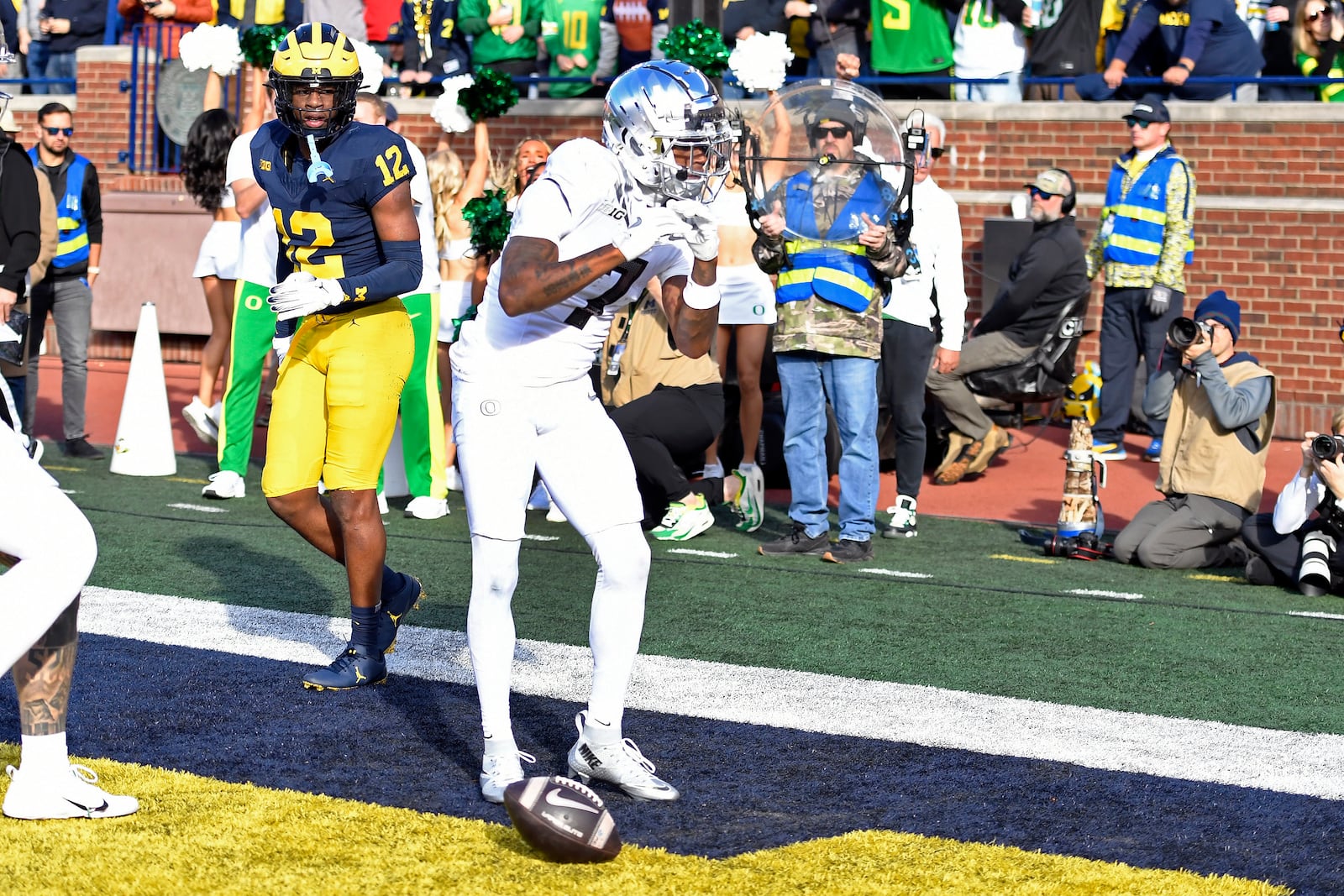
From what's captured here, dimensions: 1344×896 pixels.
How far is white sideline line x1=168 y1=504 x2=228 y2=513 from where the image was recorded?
9.44 meters

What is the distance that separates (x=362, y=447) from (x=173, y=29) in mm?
12634

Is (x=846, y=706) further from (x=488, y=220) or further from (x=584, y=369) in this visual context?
(x=488, y=220)

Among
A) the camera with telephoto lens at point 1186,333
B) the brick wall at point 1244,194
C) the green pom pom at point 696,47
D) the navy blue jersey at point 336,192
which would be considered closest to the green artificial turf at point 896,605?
the camera with telephoto lens at point 1186,333

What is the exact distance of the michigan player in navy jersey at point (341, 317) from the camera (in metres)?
5.84

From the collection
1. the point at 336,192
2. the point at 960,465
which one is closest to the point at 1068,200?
the point at 960,465

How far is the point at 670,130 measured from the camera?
447 cm

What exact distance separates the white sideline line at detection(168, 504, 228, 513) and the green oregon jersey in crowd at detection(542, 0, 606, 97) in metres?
6.84

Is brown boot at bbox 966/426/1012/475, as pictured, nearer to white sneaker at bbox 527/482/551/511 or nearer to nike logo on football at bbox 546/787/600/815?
white sneaker at bbox 527/482/551/511

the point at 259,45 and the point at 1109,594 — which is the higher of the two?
the point at 259,45

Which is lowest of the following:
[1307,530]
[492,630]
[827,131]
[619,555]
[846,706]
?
[846,706]

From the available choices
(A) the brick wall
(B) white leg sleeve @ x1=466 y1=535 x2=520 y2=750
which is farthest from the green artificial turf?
(A) the brick wall

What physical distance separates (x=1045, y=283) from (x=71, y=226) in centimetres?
607

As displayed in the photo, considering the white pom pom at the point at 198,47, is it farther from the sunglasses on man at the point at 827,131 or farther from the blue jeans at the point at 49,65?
the blue jeans at the point at 49,65

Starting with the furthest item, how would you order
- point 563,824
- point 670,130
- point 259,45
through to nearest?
point 259,45 < point 670,130 < point 563,824
